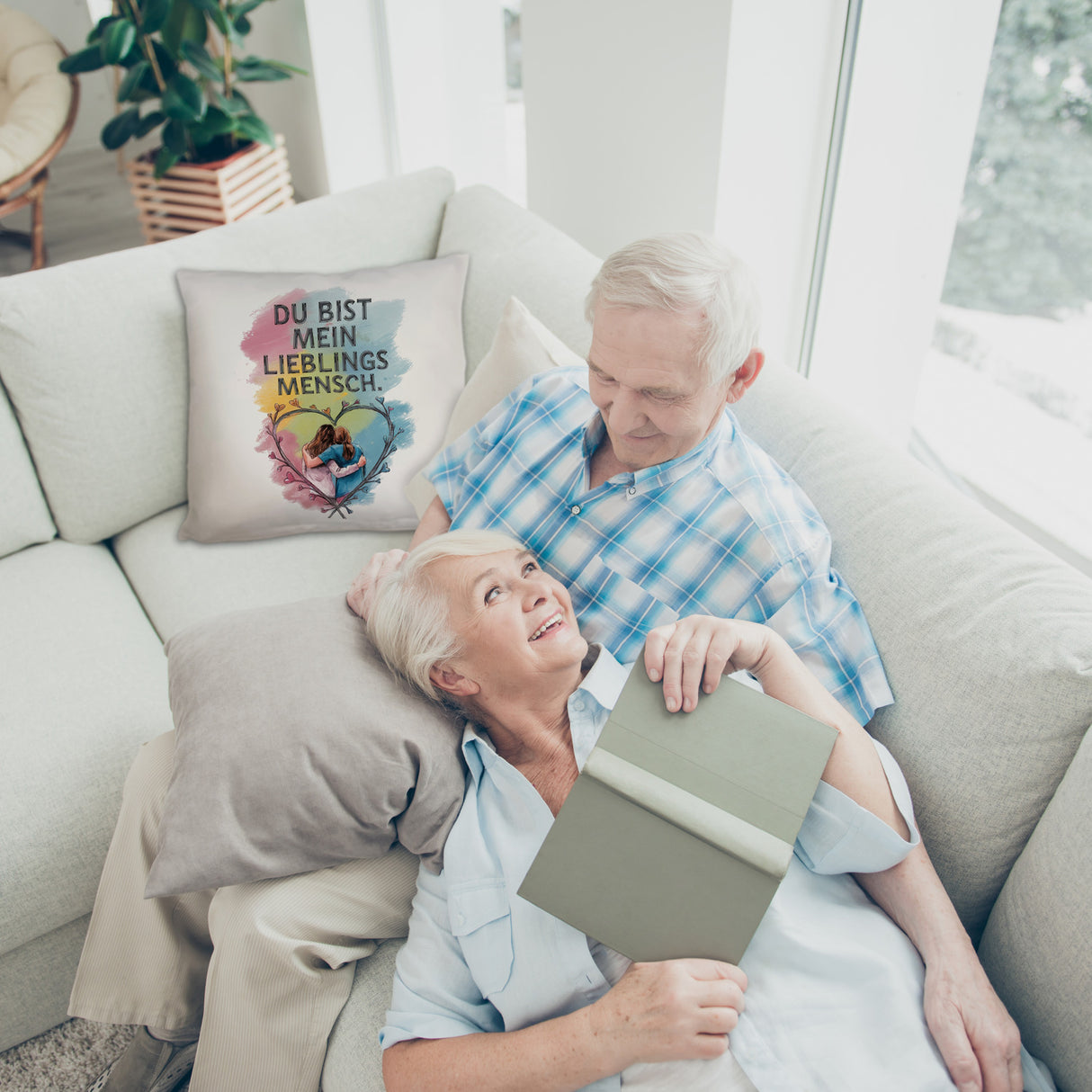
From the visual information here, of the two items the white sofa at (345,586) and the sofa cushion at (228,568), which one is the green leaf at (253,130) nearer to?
the white sofa at (345,586)

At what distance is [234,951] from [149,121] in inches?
110

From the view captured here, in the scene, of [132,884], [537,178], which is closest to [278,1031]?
[132,884]

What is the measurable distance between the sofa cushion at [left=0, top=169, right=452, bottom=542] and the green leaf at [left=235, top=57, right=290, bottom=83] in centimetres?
142

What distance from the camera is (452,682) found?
108cm

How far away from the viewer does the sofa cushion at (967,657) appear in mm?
923

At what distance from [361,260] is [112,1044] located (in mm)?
1524

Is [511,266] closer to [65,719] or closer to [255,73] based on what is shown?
[65,719]

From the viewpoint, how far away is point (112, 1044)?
53.4 inches

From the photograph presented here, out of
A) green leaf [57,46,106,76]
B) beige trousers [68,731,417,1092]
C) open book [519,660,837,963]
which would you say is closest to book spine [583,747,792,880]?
open book [519,660,837,963]

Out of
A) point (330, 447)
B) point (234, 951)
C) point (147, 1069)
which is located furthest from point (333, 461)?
point (147, 1069)

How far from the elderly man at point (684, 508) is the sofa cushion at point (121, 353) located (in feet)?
2.39

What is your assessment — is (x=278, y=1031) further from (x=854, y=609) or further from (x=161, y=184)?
(x=161, y=184)

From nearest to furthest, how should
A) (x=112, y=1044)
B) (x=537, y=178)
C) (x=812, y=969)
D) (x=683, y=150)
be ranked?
(x=812, y=969)
(x=112, y=1044)
(x=683, y=150)
(x=537, y=178)

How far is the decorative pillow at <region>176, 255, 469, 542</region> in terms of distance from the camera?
1.62 m
